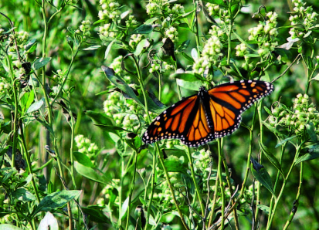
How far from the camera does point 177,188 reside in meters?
1.60

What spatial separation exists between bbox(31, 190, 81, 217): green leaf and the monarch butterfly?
11.0 inches

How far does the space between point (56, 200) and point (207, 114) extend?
695mm

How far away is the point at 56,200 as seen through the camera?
1.35 metres

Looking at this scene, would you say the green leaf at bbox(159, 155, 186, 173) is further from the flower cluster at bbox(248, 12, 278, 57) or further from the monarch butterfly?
the flower cluster at bbox(248, 12, 278, 57)

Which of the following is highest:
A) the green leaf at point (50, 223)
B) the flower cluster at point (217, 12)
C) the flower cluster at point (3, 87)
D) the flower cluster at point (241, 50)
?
the flower cluster at point (217, 12)

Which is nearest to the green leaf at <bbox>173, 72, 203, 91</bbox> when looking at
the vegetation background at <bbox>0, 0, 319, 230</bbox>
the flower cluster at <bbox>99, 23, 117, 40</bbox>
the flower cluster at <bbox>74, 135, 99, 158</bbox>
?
the vegetation background at <bbox>0, 0, 319, 230</bbox>

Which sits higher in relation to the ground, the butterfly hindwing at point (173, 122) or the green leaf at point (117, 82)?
the green leaf at point (117, 82)

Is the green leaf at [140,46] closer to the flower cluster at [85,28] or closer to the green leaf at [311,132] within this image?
the flower cluster at [85,28]

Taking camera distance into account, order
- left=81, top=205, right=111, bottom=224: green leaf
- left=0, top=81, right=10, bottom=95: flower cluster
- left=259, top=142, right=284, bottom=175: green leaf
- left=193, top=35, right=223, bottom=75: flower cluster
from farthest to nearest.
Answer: left=81, top=205, right=111, bottom=224: green leaf, left=0, top=81, right=10, bottom=95: flower cluster, left=259, top=142, right=284, bottom=175: green leaf, left=193, top=35, right=223, bottom=75: flower cluster

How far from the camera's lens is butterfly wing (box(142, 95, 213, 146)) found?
1411 millimetres

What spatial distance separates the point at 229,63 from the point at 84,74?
2.17 meters

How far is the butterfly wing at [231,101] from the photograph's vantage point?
1367mm

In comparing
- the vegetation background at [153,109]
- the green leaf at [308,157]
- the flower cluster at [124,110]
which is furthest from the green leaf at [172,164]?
the green leaf at [308,157]

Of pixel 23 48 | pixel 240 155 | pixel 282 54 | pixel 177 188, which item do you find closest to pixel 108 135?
pixel 177 188
